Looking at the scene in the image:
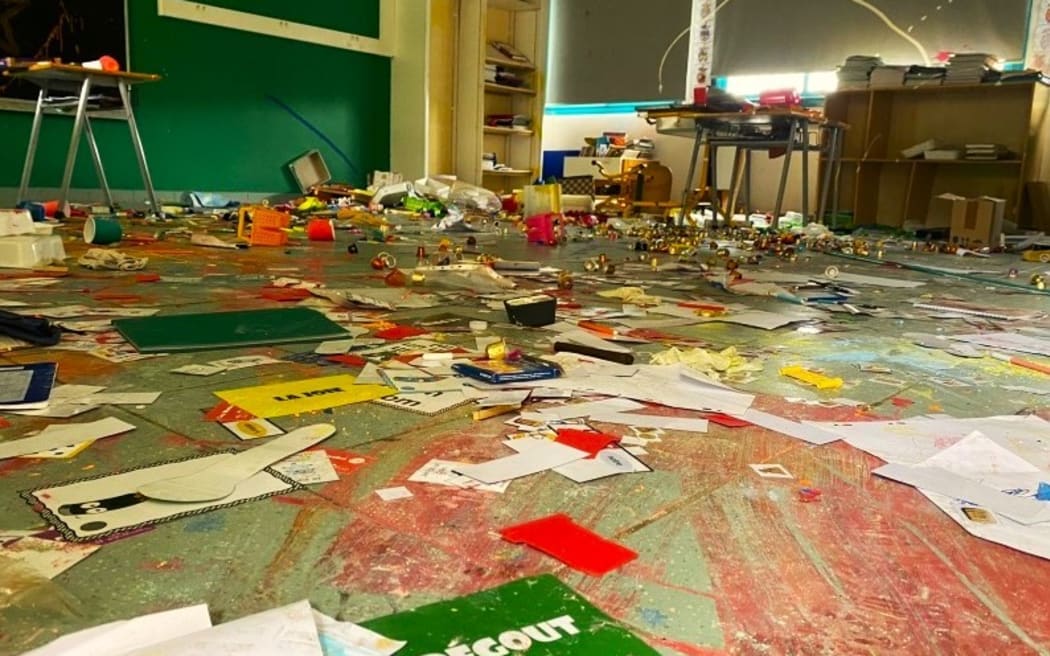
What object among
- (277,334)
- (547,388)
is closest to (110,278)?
(277,334)

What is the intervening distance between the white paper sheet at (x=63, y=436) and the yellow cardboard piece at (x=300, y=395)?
6.9 inches

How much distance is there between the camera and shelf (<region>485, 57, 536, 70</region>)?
772 centimetres

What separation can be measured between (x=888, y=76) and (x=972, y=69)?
0.59 metres

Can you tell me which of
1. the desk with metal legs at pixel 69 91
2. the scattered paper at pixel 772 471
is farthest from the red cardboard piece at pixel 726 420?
the desk with metal legs at pixel 69 91

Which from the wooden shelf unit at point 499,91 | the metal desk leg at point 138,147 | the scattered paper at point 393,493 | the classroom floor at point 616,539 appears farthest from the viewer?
the wooden shelf unit at point 499,91

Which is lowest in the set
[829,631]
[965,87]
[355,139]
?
[829,631]

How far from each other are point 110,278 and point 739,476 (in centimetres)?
214

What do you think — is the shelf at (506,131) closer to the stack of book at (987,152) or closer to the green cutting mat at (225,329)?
the stack of book at (987,152)

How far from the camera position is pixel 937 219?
20.1 feet

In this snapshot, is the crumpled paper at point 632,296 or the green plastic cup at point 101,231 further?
the green plastic cup at point 101,231

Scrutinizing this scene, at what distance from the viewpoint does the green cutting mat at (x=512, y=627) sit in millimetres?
627

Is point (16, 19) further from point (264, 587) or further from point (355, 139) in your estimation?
point (264, 587)

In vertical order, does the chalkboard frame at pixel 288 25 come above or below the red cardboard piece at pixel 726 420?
above

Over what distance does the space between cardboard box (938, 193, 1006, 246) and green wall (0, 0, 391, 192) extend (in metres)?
4.88
